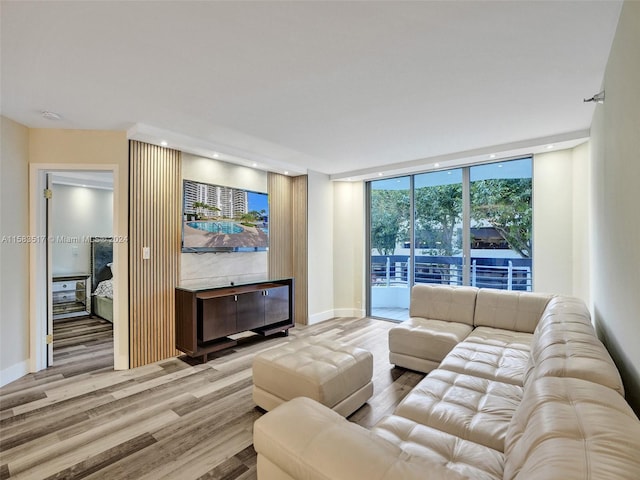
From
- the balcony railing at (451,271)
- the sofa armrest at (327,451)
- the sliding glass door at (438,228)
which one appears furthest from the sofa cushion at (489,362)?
the sliding glass door at (438,228)

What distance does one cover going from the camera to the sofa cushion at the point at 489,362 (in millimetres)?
2121

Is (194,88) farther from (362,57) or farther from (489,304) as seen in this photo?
(489,304)

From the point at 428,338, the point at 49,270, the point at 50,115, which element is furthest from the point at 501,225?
the point at 49,270

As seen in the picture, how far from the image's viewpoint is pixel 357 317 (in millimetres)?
5484

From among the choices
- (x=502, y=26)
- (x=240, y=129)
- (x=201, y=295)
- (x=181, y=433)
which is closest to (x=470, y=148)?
(x=502, y=26)

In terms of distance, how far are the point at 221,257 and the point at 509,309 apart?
11.8 ft

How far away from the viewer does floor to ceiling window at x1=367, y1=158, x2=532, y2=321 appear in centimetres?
417

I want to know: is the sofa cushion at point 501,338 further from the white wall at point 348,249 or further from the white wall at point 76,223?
the white wall at point 76,223

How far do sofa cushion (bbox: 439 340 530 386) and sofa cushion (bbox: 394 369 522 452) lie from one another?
0.34ft

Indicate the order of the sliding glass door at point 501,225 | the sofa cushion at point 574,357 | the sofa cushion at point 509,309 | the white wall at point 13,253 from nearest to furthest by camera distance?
the sofa cushion at point 574,357, the white wall at point 13,253, the sofa cushion at point 509,309, the sliding glass door at point 501,225

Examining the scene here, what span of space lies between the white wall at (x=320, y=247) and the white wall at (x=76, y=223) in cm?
418

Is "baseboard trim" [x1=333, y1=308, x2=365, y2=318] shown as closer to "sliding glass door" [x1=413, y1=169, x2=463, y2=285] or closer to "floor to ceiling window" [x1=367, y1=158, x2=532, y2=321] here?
"floor to ceiling window" [x1=367, y1=158, x2=532, y2=321]

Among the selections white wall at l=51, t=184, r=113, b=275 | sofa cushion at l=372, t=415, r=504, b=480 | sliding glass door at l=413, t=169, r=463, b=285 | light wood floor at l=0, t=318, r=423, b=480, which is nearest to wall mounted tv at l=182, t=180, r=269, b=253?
light wood floor at l=0, t=318, r=423, b=480

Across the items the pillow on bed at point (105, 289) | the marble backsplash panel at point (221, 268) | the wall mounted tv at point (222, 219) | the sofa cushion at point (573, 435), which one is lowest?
the pillow on bed at point (105, 289)
